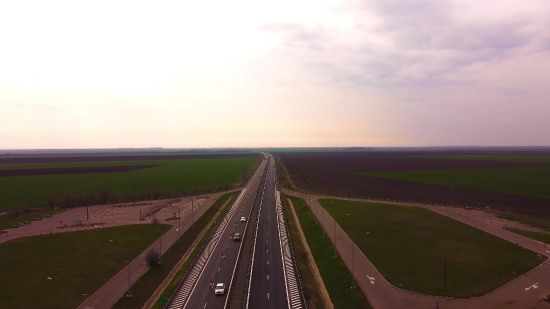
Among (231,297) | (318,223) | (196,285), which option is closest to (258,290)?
(231,297)

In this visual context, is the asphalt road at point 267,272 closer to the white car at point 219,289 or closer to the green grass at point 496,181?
the white car at point 219,289

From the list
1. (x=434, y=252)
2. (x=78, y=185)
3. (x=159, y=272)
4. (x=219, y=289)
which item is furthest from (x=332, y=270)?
(x=78, y=185)

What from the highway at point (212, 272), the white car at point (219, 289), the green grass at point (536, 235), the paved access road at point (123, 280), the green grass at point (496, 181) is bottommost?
the paved access road at point (123, 280)

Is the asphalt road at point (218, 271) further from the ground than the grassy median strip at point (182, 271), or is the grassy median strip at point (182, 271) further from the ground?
the asphalt road at point (218, 271)

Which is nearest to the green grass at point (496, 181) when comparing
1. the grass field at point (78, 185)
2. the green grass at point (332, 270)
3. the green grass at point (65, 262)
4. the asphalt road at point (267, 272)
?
the green grass at point (332, 270)

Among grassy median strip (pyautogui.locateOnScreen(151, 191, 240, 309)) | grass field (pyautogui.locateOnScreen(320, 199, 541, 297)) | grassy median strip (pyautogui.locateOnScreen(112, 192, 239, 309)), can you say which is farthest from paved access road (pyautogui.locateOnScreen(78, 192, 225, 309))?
grass field (pyautogui.locateOnScreen(320, 199, 541, 297))

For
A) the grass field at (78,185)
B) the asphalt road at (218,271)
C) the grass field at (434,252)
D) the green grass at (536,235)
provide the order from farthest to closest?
1. the grass field at (78,185)
2. the green grass at (536,235)
3. the grass field at (434,252)
4. the asphalt road at (218,271)

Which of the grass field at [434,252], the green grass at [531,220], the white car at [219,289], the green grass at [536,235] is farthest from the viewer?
the green grass at [531,220]
